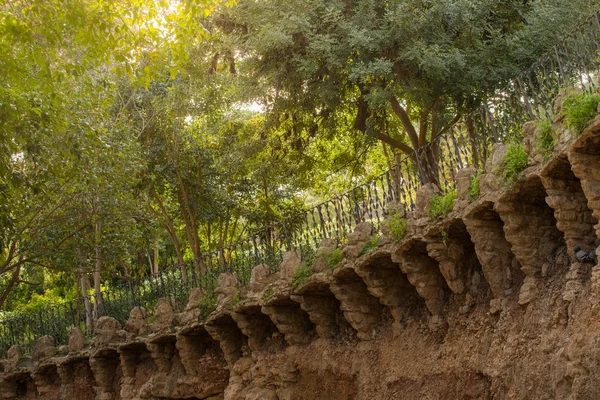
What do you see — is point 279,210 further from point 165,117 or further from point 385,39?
point 385,39

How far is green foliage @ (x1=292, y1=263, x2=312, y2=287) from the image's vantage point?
1249 centimetres

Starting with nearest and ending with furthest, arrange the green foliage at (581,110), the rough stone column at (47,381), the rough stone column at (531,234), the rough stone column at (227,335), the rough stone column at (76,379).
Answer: the green foliage at (581,110)
the rough stone column at (531,234)
the rough stone column at (227,335)
the rough stone column at (76,379)
the rough stone column at (47,381)

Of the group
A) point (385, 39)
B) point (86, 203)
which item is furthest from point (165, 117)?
point (385, 39)

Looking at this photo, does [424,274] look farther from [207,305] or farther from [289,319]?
[207,305]

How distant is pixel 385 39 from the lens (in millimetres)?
16000

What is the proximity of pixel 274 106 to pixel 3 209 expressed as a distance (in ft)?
22.8

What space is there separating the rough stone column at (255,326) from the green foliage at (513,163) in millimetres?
6176

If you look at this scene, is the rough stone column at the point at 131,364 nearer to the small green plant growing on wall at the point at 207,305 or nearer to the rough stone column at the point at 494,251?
the small green plant growing on wall at the point at 207,305

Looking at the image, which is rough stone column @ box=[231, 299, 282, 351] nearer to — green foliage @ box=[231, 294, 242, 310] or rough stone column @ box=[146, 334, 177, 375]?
green foliage @ box=[231, 294, 242, 310]

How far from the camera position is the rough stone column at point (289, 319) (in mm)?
13195

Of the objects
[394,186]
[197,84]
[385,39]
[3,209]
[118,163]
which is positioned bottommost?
[394,186]

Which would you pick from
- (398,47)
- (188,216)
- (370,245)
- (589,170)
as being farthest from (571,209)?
(188,216)

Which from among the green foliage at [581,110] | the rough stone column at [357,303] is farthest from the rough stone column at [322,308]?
the green foliage at [581,110]

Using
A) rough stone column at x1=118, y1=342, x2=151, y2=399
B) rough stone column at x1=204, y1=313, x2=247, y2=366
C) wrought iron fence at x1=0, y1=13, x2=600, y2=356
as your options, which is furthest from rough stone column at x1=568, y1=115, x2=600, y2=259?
rough stone column at x1=118, y1=342, x2=151, y2=399
